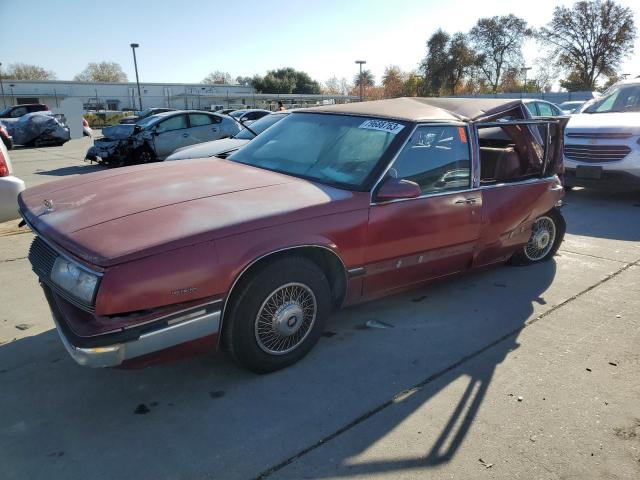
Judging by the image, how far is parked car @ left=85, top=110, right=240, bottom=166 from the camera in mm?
12359

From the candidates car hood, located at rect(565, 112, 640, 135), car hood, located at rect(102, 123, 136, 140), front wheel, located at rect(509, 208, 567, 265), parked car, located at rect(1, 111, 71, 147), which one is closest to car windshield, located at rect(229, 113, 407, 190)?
front wheel, located at rect(509, 208, 567, 265)

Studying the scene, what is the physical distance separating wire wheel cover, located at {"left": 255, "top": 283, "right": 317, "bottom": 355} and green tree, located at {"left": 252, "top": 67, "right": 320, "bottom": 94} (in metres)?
77.5

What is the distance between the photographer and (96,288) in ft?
8.03

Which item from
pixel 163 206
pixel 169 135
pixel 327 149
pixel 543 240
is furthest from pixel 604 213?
pixel 169 135

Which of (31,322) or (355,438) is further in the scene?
(31,322)

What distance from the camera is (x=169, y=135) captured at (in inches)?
493

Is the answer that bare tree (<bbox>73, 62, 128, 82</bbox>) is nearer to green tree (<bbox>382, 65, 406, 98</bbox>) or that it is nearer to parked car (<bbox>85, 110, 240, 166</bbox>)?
green tree (<bbox>382, 65, 406, 98</bbox>)

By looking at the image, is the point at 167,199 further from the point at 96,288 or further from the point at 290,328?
the point at 290,328

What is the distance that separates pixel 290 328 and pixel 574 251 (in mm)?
4140

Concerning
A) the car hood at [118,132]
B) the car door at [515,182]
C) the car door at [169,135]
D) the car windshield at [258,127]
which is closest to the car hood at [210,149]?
the car windshield at [258,127]

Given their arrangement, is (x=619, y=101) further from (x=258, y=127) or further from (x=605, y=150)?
(x=258, y=127)

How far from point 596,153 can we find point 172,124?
31.4ft

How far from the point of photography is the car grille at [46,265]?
2.61 metres

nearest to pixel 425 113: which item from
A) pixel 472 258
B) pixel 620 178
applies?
pixel 472 258
